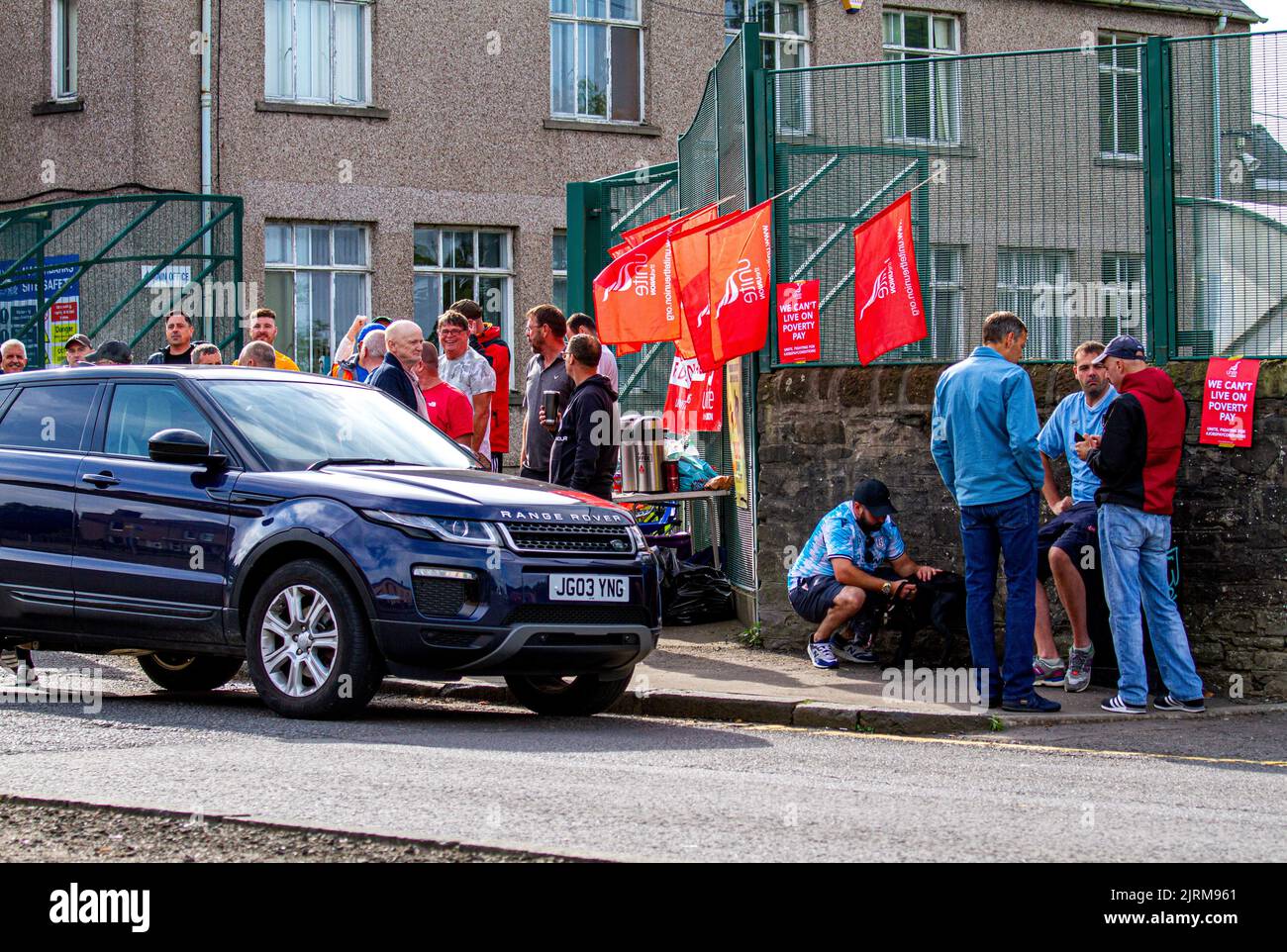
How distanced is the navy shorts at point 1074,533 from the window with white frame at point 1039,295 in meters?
1.25

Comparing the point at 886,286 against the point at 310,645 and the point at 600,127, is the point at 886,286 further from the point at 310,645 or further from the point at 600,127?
the point at 600,127

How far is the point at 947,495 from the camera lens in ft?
38.3

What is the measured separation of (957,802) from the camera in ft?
21.7

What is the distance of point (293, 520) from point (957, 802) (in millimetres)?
3681

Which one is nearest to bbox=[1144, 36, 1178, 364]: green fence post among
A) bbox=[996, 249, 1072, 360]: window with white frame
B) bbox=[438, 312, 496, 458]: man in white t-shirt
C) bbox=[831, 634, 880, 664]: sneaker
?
bbox=[996, 249, 1072, 360]: window with white frame

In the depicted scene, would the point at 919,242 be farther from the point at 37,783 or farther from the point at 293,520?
the point at 37,783

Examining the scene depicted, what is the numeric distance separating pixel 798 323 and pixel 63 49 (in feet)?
45.4

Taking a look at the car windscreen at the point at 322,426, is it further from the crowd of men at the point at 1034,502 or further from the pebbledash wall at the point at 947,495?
the pebbledash wall at the point at 947,495

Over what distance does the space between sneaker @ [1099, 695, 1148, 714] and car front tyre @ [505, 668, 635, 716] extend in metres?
2.71

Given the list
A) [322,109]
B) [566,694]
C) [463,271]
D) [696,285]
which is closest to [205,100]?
[322,109]

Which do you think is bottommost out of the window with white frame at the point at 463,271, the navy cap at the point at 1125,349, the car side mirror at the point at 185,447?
the car side mirror at the point at 185,447

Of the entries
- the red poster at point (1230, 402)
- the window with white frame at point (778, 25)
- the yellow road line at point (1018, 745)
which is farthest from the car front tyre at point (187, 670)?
the window with white frame at point (778, 25)

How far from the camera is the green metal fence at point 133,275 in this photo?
19.5 metres

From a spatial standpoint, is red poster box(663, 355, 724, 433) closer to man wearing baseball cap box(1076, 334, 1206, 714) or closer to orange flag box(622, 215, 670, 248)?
orange flag box(622, 215, 670, 248)
